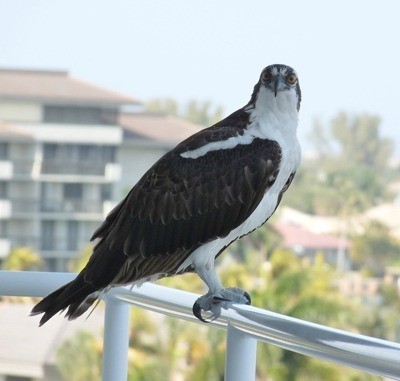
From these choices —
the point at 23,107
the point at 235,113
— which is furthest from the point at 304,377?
the point at 23,107

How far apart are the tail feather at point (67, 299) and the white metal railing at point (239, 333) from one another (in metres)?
0.05

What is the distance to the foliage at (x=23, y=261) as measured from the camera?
26.0m

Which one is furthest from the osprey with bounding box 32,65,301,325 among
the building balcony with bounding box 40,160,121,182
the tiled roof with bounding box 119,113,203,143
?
the tiled roof with bounding box 119,113,203,143

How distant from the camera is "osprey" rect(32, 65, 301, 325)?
1863 millimetres

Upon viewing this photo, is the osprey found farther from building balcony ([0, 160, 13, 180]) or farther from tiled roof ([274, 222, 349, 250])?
tiled roof ([274, 222, 349, 250])

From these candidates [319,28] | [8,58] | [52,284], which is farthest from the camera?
[319,28]

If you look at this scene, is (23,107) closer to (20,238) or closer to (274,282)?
(20,238)

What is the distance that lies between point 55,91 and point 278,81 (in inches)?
1231

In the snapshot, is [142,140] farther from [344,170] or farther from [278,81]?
[278,81]

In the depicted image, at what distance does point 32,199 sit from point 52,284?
2948 centimetres

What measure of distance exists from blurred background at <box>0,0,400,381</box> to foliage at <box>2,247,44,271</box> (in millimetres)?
66

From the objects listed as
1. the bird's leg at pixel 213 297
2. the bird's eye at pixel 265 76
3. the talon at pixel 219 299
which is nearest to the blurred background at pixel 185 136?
the bird's eye at pixel 265 76

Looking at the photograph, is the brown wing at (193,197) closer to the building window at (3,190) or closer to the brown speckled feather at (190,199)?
the brown speckled feather at (190,199)

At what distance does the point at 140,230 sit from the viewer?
6.09ft
